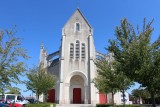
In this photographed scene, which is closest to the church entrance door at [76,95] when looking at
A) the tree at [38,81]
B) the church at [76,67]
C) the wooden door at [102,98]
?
the church at [76,67]

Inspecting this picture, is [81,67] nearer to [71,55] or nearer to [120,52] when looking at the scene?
[71,55]

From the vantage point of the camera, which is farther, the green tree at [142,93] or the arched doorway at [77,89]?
the arched doorway at [77,89]

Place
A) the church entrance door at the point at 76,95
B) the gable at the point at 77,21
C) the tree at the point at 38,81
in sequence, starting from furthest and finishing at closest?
1. the gable at the point at 77,21
2. the church entrance door at the point at 76,95
3. the tree at the point at 38,81

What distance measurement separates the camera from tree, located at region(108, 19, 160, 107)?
14.1m

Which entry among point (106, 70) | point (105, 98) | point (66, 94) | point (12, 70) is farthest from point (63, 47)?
point (12, 70)

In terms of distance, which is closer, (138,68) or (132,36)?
(138,68)

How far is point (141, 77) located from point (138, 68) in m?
0.71

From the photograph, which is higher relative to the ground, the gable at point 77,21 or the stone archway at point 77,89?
the gable at point 77,21

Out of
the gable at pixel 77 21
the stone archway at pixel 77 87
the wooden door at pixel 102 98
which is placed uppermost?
the gable at pixel 77 21

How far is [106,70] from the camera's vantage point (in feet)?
74.9

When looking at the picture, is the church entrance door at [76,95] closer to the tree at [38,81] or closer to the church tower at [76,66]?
the church tower at [76,66]

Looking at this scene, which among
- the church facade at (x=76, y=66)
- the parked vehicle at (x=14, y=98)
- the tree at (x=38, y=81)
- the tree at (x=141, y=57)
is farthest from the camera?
the church facade at (x=76, y=66)

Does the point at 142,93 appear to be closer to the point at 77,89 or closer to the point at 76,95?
the point at 77,89

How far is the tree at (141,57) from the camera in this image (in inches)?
557
